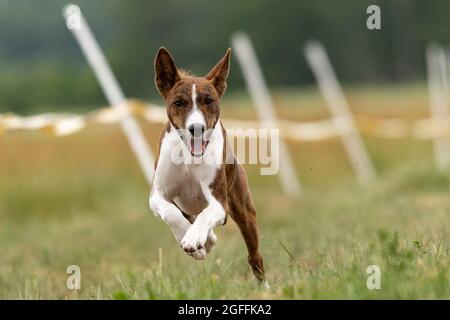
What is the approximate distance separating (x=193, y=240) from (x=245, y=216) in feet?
3.61

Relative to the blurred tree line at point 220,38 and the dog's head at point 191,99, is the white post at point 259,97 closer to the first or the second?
the dog's head at point 191,99

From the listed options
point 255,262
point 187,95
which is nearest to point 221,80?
point 187,95

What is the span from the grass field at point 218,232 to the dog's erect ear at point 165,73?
1014 mm

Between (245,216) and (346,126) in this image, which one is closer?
(245,216)

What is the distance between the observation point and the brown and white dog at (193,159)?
581 centimetres

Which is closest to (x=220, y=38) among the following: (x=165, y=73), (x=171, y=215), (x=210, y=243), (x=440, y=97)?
(x=440, y=97)

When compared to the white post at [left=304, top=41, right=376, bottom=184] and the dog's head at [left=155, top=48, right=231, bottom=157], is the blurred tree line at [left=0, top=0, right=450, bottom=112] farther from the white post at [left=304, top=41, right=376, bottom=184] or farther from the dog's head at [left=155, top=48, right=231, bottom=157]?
the dog's head at [left=155, top=48, right=231, bottom=157]

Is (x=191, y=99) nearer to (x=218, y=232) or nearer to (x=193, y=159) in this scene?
(x=193, y=159)

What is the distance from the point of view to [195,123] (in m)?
5.66

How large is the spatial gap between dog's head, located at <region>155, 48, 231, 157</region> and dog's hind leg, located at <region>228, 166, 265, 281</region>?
794mm

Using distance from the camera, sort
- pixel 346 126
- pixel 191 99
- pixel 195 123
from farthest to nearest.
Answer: pixel 346 126 < pixel 191 99 < pixel 195 123

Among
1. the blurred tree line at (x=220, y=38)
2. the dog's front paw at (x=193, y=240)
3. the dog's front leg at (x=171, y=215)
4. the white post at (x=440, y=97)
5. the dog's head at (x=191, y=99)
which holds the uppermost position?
the blurred tree line at (x=220, y=38)

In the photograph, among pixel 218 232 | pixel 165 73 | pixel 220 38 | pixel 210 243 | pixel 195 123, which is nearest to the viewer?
pixel 195 123

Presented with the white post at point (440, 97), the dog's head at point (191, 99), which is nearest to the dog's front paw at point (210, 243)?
the dog's head at point (191, 99)
